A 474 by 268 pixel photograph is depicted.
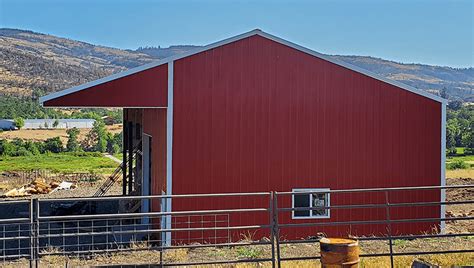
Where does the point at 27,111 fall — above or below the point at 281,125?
above

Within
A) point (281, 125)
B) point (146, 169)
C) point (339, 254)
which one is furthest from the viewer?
point (146, 169)

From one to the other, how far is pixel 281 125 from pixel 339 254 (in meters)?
7.36

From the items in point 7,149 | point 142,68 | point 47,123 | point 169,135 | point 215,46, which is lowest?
point 7,149

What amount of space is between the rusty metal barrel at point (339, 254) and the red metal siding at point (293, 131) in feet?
22.3

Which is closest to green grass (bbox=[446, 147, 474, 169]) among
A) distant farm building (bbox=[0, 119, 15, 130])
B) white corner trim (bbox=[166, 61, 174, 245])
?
white corner trim (bbox=[166, 61, 174, 245])

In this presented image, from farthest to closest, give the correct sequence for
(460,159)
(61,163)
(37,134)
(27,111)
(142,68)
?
(27,111) → (37,134) → (460,159) → (61,163) → (142,68)

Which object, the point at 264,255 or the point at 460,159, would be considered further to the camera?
the point at 460,159

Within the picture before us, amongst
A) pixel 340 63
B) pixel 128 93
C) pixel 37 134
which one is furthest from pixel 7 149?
pixel 340 63

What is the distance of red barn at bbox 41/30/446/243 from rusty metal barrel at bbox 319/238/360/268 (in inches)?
268

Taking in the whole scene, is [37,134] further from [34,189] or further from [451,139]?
[34,189]

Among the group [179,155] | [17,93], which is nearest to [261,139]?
[179,155]

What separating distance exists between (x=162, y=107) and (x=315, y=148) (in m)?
3.83

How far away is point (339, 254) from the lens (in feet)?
26.0

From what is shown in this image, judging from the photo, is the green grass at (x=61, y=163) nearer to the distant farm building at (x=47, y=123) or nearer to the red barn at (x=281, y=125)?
the distant farm building at (x=47, y=123)
